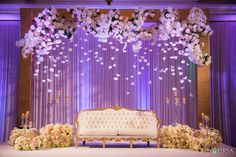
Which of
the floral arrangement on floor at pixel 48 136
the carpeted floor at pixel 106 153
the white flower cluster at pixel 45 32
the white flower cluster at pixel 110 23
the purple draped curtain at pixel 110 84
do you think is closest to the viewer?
the carpeted floor at pixel 106 153

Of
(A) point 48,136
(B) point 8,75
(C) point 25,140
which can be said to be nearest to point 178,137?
(A) point 48,136

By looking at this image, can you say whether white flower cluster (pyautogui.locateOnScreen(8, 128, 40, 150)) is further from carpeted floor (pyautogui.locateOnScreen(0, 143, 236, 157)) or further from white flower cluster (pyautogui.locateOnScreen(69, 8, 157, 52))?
white flower cluster (pyautogui.locateOnScreen(69, 8, 157, 52))

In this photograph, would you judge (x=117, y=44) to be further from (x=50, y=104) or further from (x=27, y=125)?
(x=27, y=125)

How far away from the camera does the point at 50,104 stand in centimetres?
927

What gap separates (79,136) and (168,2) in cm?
429

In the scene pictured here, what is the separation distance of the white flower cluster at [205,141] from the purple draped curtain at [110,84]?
71.7 inches

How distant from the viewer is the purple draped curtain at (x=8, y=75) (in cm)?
984

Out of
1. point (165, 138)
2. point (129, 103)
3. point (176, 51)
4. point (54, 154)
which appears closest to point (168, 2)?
Result: point (176, 51)

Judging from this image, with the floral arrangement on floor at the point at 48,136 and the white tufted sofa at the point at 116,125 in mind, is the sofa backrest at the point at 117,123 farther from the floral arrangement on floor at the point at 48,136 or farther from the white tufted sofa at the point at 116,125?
the floral arrangement on floor at the point at 48,136

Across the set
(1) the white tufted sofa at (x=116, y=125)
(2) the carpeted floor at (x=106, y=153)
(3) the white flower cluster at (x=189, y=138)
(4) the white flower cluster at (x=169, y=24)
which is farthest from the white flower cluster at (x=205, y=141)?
(4) the white flower cluster at (x=169, y=24)

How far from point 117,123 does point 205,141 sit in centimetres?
215

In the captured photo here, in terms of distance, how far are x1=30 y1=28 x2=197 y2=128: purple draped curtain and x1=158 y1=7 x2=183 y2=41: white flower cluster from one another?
2.97 feet

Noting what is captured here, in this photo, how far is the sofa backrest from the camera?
775cm

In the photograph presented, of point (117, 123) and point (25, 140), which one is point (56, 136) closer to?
point (25, 140)
